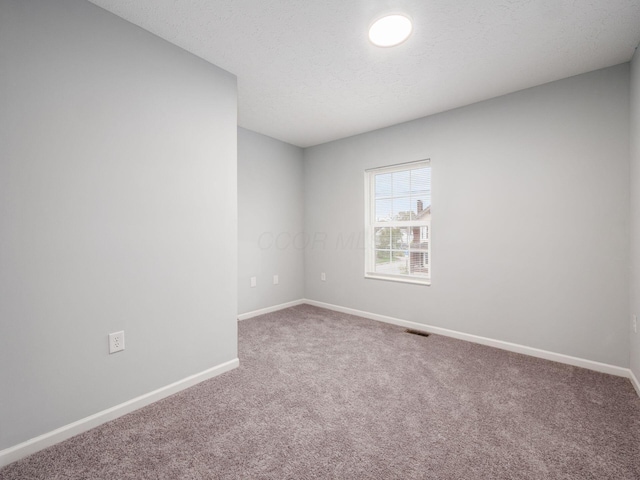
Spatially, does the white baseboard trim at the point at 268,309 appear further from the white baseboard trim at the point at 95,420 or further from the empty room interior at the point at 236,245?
the white baseboard trim at the point at 95,420

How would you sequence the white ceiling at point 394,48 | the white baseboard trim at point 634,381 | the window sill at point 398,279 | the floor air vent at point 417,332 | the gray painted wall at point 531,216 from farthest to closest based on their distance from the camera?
the window sill at point 398,279
the floor air vent at point 417,332
the gray painted wall at point 531,216
the white baseboard trim at point 634,381
the white ceiling at point 394,48

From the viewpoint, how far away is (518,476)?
4.26 ft

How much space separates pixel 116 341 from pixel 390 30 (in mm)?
2575

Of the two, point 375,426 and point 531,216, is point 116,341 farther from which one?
point 531,216

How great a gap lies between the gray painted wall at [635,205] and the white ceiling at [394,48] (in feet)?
0.88

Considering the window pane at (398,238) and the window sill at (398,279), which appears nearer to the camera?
the window sill at (398,279)

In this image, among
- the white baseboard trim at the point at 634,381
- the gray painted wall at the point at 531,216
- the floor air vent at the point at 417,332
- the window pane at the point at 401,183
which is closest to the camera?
the white baseboard trim at the point at 634,381

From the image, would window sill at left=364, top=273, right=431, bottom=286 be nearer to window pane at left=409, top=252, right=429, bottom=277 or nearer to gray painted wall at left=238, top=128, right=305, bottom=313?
window pane at left=409, top=252, right=429, bottom=277

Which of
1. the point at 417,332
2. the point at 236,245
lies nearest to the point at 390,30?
the point at 236,245

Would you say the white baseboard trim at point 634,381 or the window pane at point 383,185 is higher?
the window pane at point 383,185

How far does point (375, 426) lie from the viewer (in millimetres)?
1650

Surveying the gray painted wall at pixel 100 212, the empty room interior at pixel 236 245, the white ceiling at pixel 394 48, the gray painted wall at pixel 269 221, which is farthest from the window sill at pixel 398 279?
the gray painted wall at pixel 100 212

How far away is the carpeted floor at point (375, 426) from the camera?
135cm

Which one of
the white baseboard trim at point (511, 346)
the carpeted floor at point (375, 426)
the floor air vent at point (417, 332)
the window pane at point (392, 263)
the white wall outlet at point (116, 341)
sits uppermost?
the window pane at point (392, 263)
